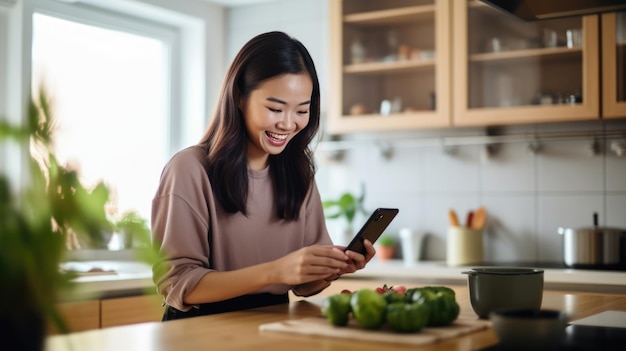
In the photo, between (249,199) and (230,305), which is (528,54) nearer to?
(249,199)

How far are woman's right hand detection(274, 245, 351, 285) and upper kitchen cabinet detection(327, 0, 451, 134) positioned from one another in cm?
207

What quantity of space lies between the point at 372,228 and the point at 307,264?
206 millimetres

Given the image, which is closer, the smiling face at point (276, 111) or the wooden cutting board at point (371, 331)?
the wooden cutting board at point (371, 331)

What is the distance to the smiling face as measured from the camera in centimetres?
197

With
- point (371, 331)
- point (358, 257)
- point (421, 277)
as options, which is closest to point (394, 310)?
point (371, 331)

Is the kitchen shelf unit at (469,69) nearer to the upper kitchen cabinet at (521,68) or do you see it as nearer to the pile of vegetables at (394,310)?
the upper kitchen cabinet at (521,68)

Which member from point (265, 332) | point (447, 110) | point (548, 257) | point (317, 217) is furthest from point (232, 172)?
point (548, 257)

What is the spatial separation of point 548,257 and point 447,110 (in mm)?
825

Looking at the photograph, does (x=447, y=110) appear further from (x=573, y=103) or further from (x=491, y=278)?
(x=491, y=278)

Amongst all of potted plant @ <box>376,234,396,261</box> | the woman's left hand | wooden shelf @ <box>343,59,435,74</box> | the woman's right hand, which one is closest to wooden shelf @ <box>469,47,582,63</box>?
wooden shelf @ <box>343,59,435,74</box>

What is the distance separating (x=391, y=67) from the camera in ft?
12.5

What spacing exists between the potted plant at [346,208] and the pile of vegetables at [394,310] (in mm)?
2532

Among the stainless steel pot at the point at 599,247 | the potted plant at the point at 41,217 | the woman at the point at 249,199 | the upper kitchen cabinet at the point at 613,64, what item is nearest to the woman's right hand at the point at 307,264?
the woman at the point at 249,199

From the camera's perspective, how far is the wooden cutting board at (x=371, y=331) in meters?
1.22
